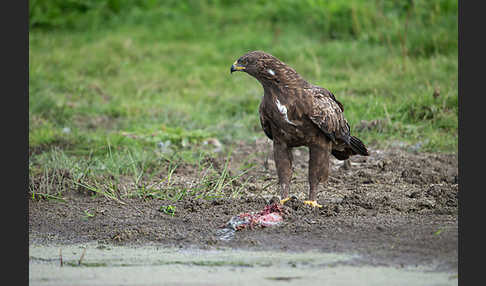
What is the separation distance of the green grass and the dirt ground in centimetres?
30

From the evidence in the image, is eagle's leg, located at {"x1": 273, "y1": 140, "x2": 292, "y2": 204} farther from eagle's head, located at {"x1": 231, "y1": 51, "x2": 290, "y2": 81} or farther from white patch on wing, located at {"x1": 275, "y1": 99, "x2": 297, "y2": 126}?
eagle's head, located at {"x1": 231, "y1": 51, "x2": 290, "y2": 81}

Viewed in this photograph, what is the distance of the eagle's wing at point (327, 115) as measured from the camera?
17.9ft

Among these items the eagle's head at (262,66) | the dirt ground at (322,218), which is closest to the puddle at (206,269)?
the dirt ground at (322,218)

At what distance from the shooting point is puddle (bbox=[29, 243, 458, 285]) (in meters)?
4.16

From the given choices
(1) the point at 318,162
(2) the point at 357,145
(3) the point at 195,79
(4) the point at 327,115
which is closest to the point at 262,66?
(4) the point at 327,115

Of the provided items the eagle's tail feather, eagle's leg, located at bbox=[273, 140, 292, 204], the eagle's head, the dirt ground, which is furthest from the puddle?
the eagle's tail feather

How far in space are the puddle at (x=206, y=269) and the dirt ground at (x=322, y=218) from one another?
0.46ft

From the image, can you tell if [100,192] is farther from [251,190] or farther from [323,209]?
[323,209]

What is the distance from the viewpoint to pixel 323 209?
5551mm

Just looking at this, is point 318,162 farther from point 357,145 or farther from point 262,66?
point 262,66

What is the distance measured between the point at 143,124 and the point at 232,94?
1.57 m

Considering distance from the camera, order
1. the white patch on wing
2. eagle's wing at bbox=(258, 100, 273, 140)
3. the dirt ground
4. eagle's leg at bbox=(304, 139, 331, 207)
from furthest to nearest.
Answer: eagle's leg at bbox=(304, 139, 331, 207) < eagle's wing at bbox=(258, 100, 273, 140) < the white patch on wing < the dirt ground

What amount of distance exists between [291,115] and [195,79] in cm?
548

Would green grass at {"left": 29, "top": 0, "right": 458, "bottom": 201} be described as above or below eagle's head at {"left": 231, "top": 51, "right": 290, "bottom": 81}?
below
